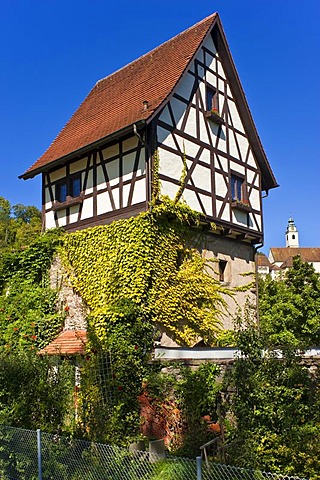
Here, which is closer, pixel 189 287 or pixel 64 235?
pixel 189 287

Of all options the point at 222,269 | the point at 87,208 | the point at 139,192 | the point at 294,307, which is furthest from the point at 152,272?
the point at 294,307

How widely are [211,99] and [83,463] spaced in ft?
39.7

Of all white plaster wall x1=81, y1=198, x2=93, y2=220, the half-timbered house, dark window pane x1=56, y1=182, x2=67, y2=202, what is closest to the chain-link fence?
the half-timbered house

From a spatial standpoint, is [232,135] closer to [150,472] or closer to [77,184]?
[77,184]

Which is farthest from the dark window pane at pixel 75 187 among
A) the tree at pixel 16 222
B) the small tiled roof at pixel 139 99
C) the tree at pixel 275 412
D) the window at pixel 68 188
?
the tree at pixel 16 222

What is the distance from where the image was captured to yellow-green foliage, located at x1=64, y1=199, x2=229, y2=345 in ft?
40.4

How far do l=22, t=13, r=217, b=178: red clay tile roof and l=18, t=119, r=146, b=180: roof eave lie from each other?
7 cm

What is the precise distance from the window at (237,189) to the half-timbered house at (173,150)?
0.06 m

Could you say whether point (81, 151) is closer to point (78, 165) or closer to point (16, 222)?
point (78, 165)

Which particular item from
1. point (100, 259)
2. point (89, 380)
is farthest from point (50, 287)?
point (89, 380)

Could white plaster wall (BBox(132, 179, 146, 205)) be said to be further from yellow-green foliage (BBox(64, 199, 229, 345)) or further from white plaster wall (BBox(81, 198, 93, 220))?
white plaster wall (BBox(81, 198, 93, 220))

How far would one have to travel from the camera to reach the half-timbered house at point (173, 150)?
523 inches

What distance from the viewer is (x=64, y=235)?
49.1ft

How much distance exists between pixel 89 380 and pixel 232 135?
9711 millimetres
